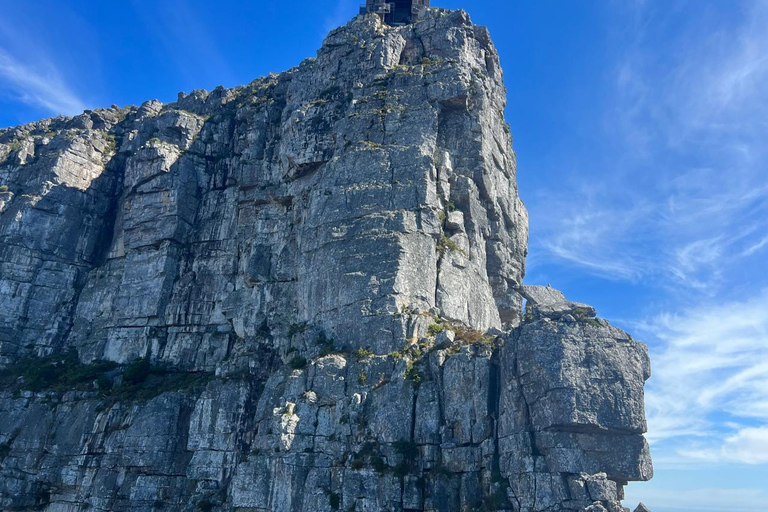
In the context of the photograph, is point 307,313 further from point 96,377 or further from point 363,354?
point 96,377

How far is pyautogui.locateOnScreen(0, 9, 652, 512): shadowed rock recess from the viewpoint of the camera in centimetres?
3441

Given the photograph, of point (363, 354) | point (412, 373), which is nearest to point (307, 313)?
point (363, 354)

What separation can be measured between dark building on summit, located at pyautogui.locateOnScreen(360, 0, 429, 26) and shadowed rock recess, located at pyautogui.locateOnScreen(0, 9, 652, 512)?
844cm

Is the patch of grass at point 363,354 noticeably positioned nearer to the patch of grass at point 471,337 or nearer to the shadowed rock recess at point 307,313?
the shadowed rock recess at point 307,313

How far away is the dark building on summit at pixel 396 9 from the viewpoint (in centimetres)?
6944

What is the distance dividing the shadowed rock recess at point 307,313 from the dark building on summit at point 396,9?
844 cm

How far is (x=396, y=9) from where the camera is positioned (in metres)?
73.4

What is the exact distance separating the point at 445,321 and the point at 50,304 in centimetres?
3961

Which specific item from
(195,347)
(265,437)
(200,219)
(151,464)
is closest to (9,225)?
(200,219)

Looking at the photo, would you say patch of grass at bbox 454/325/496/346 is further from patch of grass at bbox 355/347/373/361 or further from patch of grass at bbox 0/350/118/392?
patch of grass at bbox 0/350/118/392

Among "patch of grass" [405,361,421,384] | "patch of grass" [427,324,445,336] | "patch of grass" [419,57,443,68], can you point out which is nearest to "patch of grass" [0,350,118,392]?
"patch of grass" [405,361,421,384]

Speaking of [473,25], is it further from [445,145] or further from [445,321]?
[445,321]

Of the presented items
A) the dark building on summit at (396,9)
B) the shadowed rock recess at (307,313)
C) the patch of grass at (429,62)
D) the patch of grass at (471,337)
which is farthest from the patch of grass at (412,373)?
the dark building on summit at (396,9)

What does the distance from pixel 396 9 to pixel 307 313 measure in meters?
42.4
